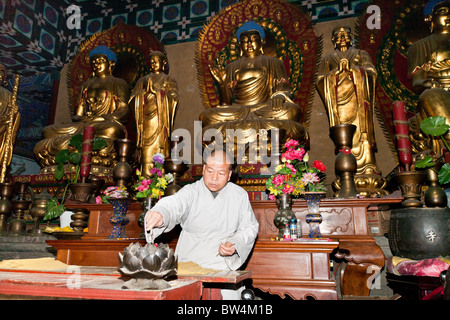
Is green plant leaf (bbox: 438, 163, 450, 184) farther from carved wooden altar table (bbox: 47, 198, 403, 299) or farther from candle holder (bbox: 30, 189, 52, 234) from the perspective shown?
candle holder (bbox: 30, 189, 52, 234)

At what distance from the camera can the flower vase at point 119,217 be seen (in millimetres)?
2469

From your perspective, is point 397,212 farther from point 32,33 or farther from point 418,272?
point 32,33

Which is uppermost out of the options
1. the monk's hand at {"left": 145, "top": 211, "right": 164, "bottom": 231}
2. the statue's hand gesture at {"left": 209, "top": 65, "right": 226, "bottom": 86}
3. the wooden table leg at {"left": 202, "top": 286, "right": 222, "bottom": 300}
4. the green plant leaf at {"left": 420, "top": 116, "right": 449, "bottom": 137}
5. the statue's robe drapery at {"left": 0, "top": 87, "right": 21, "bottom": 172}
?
the statue's hand gesture at {"left": 209, "top": 65, "right": 226, "bottom": 86}

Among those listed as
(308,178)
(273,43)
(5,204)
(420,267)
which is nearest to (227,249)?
(308,178)

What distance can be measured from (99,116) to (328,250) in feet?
14.2

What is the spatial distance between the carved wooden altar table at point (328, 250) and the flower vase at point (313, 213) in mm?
119

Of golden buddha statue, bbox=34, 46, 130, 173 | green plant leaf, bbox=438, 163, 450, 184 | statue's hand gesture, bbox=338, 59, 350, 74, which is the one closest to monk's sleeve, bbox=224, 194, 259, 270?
green plant leaf, bbox=438, 163, 450, 184

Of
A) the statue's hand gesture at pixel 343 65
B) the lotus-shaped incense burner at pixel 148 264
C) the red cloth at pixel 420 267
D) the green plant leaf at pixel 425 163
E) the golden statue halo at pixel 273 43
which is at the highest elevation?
the golden statue halo at pixel 273 43

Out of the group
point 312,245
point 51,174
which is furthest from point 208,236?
point 51,174

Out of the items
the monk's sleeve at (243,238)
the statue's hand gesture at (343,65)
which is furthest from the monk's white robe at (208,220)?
the statue's hand gesture at (343,65)

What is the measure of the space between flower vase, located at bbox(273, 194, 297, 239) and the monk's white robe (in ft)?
1.53

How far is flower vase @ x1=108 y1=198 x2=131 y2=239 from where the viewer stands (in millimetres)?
2469

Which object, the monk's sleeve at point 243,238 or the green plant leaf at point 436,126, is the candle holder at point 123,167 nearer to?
the monk's sleeve at point 243,238

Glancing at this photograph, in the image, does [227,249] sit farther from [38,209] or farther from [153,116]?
[153,116]
